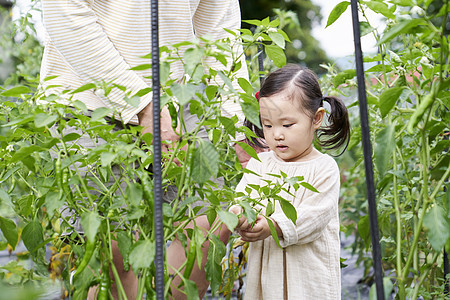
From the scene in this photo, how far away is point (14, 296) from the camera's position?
0.24m

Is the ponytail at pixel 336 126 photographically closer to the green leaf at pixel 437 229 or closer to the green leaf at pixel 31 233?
the green leaf at pixel 437 229

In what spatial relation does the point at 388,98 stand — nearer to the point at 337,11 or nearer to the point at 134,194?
the point at 337,11

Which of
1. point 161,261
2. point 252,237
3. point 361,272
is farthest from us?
point 361,272

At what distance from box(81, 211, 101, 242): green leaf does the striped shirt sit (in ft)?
1.94

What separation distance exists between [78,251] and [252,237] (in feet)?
1.69

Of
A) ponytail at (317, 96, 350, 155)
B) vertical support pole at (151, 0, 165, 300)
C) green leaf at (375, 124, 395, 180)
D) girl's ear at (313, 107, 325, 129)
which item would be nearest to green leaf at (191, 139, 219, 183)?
vertical support pole at (151, 0, 165, 300)

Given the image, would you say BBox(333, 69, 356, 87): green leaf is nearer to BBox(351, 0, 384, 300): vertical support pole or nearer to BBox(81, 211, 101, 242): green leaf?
BBox(351, 0, 384, 300): vertical support pole

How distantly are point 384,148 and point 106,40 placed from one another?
0.98 metres

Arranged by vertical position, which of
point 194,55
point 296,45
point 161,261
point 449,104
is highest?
point 296,45

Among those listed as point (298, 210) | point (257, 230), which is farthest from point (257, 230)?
point (298, 210)

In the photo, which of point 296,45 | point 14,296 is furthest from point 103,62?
point 296,45

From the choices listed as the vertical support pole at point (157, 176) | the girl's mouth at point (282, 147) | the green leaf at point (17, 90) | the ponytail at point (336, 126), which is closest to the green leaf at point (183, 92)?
the vertical support pole at point (157, 176)

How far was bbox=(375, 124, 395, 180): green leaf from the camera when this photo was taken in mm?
891

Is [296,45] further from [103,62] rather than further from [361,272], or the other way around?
[103,62]
